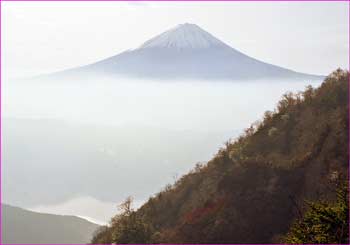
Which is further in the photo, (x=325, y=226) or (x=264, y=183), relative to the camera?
(x=264, y=183)

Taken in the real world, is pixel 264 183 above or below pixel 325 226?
above

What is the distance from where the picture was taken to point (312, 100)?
202 ft

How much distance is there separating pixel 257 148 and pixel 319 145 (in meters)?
12.1

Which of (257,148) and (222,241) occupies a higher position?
(257,148)

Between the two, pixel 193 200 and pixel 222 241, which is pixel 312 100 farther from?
pixel 222 241

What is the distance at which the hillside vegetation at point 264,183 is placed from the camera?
43.9m

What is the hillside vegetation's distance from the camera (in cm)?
4388

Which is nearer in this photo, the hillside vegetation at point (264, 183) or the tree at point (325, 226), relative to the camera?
the tree at point (325, 226)

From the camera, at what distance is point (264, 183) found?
4728 centimetres

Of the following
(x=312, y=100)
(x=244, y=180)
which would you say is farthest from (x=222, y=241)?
(x=312, y=100)

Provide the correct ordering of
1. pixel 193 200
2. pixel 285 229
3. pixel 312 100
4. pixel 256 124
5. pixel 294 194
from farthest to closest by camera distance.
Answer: pixel 256 124 → pixel 312 100 → pixel 193 200 → pixel 294 194 → pixel 285 229

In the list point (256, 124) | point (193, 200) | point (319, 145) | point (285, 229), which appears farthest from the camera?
point (256, 124)

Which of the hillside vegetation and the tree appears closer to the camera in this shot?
the tree

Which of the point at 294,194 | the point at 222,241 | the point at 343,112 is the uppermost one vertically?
the point at 343,112
